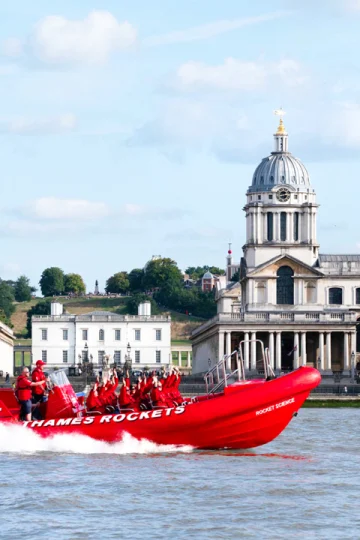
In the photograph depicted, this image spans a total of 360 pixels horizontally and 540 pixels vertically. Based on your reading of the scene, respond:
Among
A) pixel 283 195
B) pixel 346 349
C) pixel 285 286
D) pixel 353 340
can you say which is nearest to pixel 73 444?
pixel 346 349

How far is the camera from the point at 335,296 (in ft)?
446

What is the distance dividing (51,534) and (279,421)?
14.8 m

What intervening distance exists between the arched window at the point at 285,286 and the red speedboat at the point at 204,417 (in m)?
86.1

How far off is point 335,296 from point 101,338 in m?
39.1

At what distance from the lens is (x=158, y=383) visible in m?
49.2

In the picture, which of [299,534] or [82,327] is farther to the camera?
[82,327]

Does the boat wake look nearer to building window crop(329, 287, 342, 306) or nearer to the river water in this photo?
the river water

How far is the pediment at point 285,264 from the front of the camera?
133125 mm

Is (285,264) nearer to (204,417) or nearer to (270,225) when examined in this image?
(270,225)

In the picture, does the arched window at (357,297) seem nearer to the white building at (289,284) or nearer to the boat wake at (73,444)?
the white building at (289,284)

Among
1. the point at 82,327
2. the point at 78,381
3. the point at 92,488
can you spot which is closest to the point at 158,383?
the point at 92,488

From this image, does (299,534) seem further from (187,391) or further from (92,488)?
(187,391)

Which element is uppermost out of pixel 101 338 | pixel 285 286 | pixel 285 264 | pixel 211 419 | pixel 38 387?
pixel 285 264

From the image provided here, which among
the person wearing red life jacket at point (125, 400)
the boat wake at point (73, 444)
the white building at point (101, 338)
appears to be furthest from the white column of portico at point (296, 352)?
the boat wake at point (73, 444)
